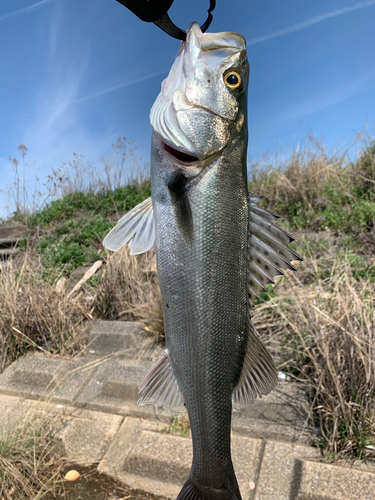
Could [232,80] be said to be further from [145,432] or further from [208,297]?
[145,432]

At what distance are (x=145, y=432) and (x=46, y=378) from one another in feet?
4.76

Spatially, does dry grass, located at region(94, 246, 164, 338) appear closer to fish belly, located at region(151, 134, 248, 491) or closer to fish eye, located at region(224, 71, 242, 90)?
fish belly, located at region(151, 134, 248, 491)

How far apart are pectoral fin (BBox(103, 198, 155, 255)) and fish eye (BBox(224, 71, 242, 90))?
506mm

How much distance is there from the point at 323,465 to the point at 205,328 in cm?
193

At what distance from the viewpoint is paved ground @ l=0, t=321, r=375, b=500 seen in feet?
8.17

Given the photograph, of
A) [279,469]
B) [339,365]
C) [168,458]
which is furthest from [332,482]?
[168,458]

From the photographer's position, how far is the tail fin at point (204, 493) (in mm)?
1316

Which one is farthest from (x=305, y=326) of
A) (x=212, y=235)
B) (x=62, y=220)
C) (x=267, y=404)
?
(x=62, y=220)

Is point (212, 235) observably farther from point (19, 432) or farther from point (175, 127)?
point (19, 432)

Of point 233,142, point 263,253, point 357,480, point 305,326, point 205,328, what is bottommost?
point 357,480

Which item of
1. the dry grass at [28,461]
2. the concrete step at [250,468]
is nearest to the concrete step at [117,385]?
the concrete step at [250,468]

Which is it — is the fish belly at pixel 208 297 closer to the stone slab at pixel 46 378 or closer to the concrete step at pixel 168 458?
the concrete step at pixel 168 458

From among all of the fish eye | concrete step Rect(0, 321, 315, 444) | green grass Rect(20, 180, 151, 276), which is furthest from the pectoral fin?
green grass Rect(20, 180, 151, 276)

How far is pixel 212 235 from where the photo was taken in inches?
48.1
